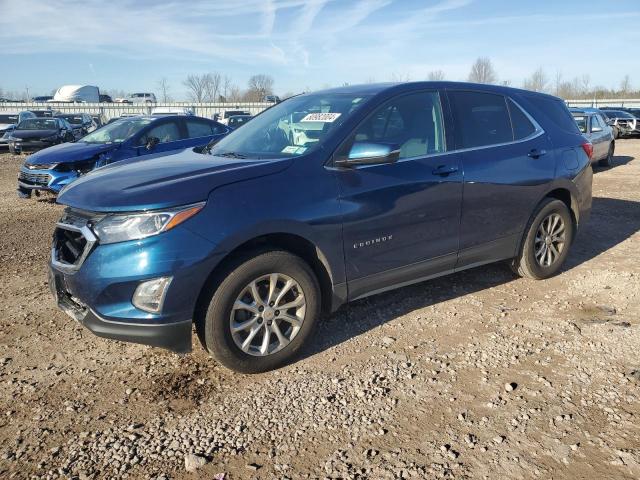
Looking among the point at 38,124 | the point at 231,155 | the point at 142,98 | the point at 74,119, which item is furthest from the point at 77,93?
the point at 231,155

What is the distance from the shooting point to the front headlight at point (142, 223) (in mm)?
2857

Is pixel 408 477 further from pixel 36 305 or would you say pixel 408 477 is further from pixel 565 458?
pixel 36 305

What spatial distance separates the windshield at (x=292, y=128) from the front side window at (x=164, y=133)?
5053 millimetres

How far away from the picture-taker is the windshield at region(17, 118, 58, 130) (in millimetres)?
18000

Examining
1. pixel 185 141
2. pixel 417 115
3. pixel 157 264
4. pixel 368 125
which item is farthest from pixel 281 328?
pixel 185 141

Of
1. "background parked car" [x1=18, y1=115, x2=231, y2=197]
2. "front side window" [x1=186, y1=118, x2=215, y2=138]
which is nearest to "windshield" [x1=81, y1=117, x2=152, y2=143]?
"background parked car" [x1=18, y1=115, x2=231, y2=197]

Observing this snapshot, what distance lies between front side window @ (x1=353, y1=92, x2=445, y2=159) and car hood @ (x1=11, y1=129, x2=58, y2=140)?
16.7 meters

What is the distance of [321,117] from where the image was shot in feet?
12.5

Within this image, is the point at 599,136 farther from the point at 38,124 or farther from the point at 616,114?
the point at 38,124

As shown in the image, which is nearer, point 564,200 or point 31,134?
point 564,200

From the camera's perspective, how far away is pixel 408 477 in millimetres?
2391

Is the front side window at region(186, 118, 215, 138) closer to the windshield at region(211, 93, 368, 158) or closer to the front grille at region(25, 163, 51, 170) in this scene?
the front grille at region(25, 163, 51, 170)

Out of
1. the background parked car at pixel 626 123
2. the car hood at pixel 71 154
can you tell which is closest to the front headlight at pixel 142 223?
the car hood at pixel 71 154

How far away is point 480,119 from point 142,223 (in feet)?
9.59
